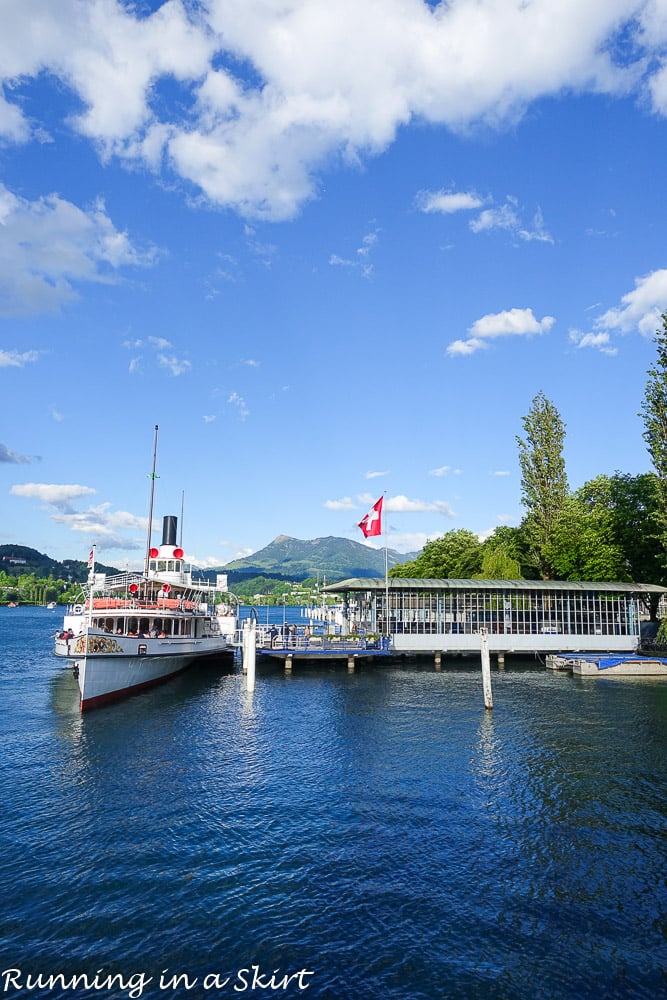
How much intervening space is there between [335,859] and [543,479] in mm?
80948

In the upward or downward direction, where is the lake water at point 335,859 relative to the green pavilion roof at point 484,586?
downward

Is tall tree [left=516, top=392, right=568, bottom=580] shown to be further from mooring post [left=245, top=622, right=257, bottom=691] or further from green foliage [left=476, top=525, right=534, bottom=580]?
mooring post [left=245, top=622, right=257, bottom=691]

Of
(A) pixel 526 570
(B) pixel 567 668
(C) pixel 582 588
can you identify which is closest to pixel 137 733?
(B) pixel 567 668

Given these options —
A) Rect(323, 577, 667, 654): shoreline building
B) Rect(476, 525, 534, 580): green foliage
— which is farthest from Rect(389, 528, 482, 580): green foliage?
Rect(323, 577, 667, 654): shoreline building

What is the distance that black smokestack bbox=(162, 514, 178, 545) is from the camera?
69.3 m

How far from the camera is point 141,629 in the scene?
55812 millimetres

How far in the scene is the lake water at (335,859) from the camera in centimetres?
1384

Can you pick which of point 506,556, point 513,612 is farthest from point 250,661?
point 506,556

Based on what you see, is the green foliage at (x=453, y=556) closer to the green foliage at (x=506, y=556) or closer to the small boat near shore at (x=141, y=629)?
the green foliage at (x=506, y=556)

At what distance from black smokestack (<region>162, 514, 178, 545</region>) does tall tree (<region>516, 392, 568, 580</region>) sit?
172 ft

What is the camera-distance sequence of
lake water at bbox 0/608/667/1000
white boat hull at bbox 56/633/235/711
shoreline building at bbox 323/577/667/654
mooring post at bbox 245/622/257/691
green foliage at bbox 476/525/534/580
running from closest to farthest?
lake water at bbox 0/608/667/1000 → white boat hull at bbox 56/633/235/711 → mooring post at bbox 245/622/257/691 → shoreline building at bbox 323/577/667/654 → green foliage at bbox 476/525/534/580

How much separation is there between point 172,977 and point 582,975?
9.28 meters

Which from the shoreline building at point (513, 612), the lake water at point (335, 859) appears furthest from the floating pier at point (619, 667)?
the lake water at point (335, 859)

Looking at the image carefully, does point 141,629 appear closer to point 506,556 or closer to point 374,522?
point 374,522
